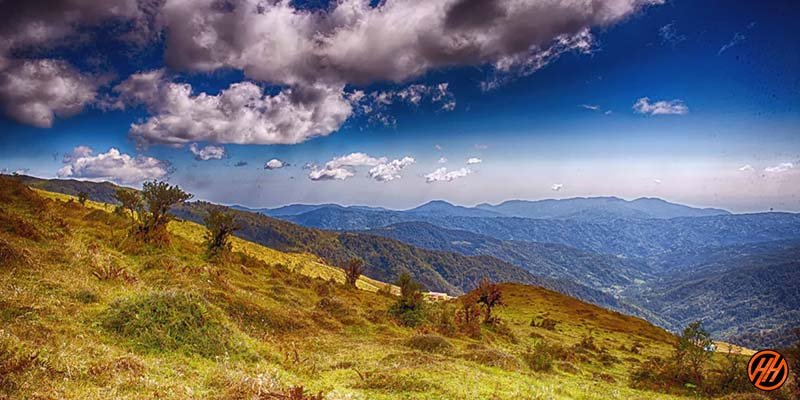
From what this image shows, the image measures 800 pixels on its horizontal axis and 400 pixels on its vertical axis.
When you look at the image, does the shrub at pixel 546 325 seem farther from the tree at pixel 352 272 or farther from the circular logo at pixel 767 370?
the circular logo at pixel 767 370

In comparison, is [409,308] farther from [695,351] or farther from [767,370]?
[767,370]

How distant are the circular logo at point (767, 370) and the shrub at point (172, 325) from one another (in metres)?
14.9

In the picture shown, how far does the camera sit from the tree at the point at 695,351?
26.1 metres

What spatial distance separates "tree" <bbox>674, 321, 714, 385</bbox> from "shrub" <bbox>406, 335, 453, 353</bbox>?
53.6ft

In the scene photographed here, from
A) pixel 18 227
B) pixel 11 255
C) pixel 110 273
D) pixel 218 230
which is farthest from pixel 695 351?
pixel 18 227

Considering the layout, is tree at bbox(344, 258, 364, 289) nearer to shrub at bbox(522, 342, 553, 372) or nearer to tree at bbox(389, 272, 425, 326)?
tree at bbox(389, 272, 425, 326)

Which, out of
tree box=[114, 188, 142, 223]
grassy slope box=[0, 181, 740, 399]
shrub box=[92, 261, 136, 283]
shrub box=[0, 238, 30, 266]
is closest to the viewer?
grassy slope box=[0, 181, 740, 399]

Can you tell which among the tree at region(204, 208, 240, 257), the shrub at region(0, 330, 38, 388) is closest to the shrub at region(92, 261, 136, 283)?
the shrub at region(0, 330, 38, 388)

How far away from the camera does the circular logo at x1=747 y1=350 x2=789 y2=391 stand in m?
7.02

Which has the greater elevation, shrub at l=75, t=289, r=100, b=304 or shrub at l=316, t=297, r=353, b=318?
shrub at l=75, t=289, r=100, b=304

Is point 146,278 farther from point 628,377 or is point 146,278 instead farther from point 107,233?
point 628,377

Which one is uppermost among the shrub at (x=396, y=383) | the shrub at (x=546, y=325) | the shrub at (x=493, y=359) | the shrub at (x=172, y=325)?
the shrub at (x=172, y=325)

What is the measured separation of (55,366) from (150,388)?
2.44m

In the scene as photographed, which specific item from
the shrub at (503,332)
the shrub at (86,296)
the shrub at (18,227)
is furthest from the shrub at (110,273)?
the shrub at (503,332)
